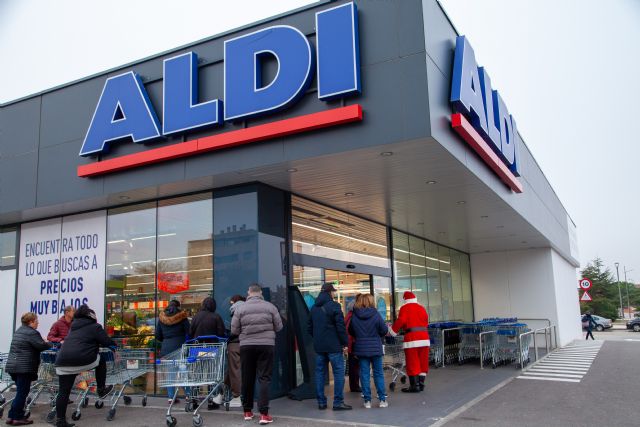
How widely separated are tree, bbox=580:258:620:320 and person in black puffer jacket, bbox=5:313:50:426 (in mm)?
59844

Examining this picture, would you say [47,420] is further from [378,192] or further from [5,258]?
[378,192]

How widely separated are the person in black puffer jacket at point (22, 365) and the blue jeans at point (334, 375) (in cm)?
408

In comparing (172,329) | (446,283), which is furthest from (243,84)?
(446,283)

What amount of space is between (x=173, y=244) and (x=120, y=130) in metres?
2.31

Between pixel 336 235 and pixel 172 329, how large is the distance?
463cm

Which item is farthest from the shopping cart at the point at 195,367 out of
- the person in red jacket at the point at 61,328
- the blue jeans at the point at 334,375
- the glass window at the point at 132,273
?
the glass window at the point at 132,273

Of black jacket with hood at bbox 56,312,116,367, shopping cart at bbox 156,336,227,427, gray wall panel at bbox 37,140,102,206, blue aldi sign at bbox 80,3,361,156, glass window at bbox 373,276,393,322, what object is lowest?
shopping cart at bbox 156,336,227,427

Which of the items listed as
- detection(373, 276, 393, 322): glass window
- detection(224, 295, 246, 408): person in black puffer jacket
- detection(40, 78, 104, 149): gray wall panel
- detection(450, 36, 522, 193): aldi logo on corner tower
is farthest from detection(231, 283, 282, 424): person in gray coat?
detection(373, 276, 393, 322): glass window

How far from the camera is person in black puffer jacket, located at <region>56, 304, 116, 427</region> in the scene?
7414 millimetres

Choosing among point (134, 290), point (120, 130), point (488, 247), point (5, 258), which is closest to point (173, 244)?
point (134, 290)

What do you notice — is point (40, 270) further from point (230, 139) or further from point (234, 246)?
point (230, 139)

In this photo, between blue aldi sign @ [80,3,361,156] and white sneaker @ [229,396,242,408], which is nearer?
blue aldi sign @ [80,3,361,156]

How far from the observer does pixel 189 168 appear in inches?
367

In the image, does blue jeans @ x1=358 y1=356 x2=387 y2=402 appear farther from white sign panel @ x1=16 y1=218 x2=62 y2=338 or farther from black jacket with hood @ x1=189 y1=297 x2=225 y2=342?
white sign panel @ x1=16 y1=218 x2=62 y2=338
